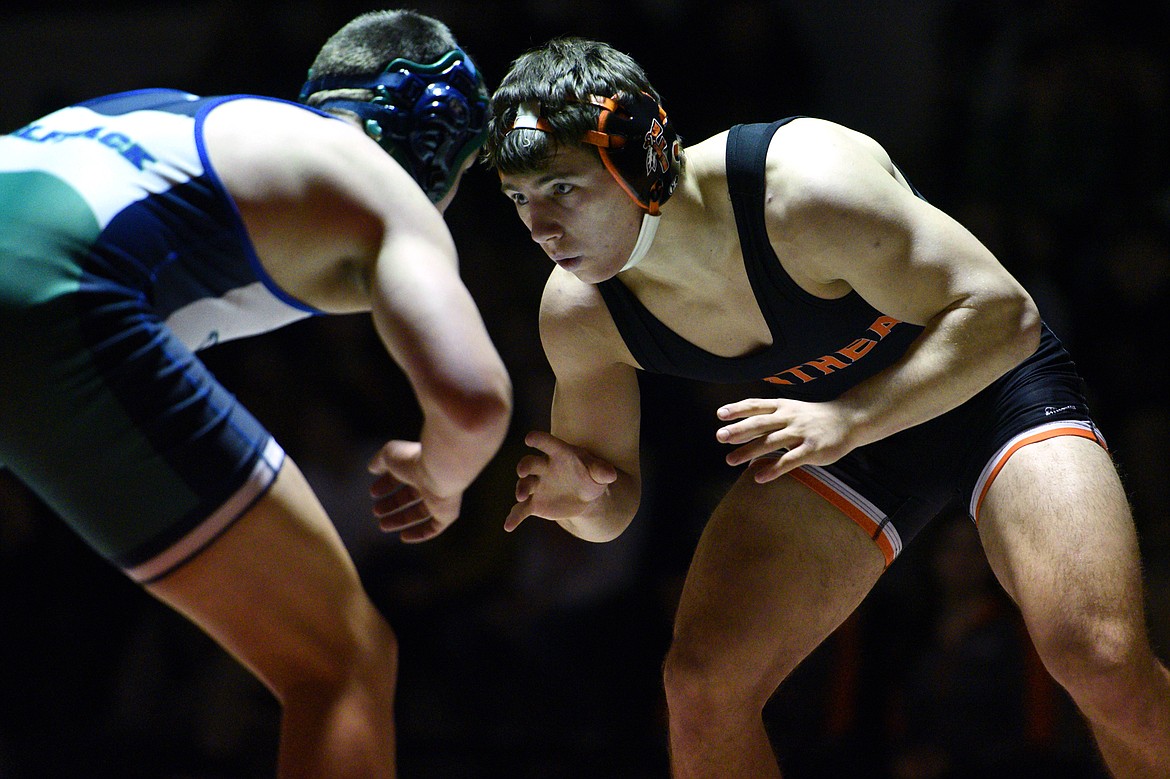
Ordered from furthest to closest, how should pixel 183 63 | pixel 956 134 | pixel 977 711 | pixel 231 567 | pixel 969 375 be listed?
1. pixel 183 63
2. pixel 956 134
3. pixel 977 711
4. pixel 969 375
5. pixel 231 567

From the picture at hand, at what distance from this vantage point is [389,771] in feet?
5.13

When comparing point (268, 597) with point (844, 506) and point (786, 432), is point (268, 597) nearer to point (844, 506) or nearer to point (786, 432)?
point (786, 432)

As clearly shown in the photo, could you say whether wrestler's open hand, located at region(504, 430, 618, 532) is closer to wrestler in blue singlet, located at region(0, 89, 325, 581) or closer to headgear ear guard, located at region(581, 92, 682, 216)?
headgear ear guard, located at region(581, 92, 682, 216)

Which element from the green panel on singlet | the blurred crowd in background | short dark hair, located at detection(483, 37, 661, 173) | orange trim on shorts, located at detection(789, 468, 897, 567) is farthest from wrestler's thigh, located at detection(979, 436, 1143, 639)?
the blurred crowd in background

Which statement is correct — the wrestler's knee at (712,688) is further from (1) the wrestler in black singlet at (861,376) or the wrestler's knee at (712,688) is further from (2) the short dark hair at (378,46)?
(2) the short dark hair at (378,46)

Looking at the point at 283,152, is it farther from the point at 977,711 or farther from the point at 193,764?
the point at 193,764

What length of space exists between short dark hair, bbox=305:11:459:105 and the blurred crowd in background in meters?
2.25

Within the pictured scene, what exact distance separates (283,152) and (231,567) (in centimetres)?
56

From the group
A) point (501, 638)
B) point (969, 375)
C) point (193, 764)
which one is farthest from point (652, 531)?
point (969, 375)

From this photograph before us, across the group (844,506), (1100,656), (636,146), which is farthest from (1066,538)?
(636,146)

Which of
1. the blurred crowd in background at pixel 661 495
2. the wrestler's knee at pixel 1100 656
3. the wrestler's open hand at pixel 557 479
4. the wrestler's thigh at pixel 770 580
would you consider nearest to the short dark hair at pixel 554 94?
the wrestler's open hand at pixel 557 479

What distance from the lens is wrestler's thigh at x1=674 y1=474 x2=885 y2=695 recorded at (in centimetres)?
240

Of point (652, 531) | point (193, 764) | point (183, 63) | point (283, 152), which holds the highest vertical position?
point (283, 152)

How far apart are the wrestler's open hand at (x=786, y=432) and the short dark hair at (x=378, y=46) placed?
36.2 inches
